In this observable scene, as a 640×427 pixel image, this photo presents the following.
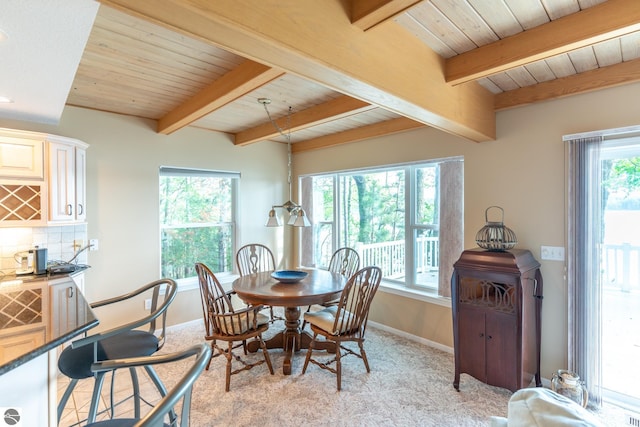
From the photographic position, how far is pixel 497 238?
2.69m

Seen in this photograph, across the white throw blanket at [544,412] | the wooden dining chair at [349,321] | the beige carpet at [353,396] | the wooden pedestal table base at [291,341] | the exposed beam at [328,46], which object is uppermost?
the exposed beam at [328,46]

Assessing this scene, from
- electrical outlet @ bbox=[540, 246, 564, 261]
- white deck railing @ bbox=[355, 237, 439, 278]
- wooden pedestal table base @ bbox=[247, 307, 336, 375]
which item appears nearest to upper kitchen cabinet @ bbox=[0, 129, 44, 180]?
wooden pedestal table base @ bbox=[247, 307, 336, 375]

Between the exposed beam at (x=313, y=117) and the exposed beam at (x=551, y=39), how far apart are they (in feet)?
2.57

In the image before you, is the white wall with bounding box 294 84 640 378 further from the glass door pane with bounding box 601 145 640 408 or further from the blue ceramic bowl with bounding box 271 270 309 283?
the blue ceramic bowl with bounding box 271 270 309 283

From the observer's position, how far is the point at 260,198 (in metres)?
4.77

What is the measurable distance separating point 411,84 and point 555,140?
1.54m

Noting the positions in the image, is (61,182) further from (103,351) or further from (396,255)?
(396,255)

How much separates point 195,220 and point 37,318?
2.79 meters

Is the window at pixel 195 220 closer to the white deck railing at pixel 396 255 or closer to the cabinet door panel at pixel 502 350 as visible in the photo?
the white deck railing at pixel 396 255

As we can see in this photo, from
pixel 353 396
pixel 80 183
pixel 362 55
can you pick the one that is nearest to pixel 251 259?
A: pixel 80 183

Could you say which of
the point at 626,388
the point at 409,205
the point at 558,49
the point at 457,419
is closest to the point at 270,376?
the point at 457,419

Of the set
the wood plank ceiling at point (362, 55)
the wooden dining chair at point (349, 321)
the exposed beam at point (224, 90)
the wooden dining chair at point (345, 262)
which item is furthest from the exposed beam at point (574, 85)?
the wooden dining chair at point (345, 262)

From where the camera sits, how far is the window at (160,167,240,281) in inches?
157

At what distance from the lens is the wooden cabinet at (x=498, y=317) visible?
2.36 metres
